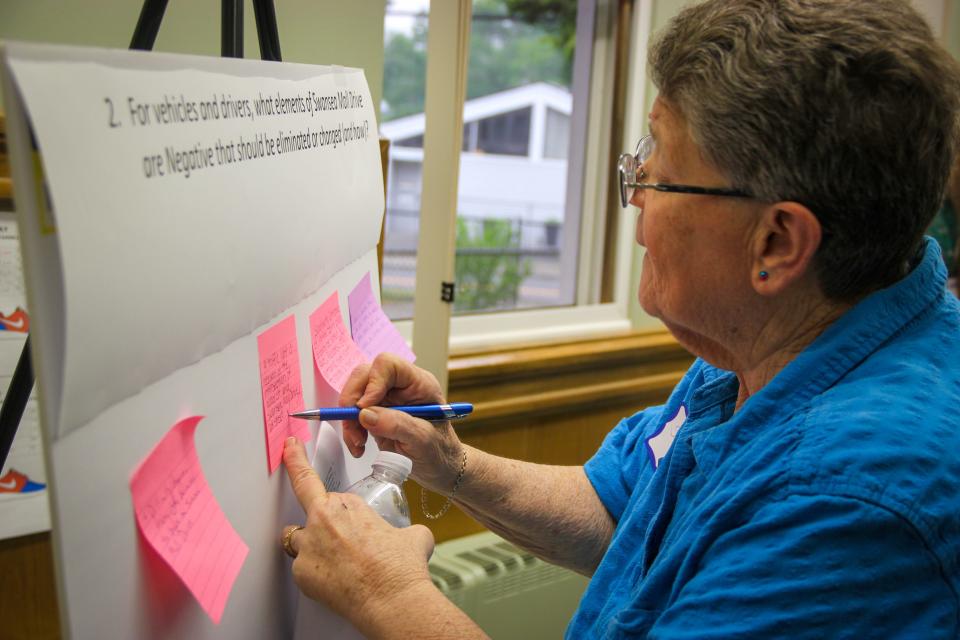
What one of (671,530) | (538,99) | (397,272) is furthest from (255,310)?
(538,99)

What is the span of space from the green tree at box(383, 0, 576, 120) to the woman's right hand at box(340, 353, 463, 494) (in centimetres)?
123

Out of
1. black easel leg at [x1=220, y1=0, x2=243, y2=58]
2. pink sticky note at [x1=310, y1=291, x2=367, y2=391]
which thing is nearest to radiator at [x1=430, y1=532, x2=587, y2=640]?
pink sticky note at [x1=310, y1=291, x2=367, y2=391]

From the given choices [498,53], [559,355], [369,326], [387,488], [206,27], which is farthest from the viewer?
[498,53]

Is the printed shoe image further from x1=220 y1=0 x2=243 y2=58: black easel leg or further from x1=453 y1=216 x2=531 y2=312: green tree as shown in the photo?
x1=453 y1=216 x2=531 y2=312: green tree

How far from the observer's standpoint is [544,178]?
271 cm

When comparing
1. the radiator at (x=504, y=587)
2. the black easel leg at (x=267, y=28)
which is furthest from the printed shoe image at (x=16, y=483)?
the radiator at (x=504, y=587)

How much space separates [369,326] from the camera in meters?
1.26

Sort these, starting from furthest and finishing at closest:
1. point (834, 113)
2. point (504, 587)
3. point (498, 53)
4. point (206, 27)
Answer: point (498, 53), point (504, 587), point (206, 27), point (834, 113)

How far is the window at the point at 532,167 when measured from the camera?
7.95 ft

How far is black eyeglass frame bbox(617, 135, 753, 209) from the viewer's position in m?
0.90

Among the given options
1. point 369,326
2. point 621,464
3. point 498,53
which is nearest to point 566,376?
point 498,53

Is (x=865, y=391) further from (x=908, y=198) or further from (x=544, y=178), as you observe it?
(x=544, y=178)

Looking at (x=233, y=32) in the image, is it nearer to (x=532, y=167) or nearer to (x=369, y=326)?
(x=369, y=326)

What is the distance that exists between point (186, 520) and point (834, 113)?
2.17 ft
